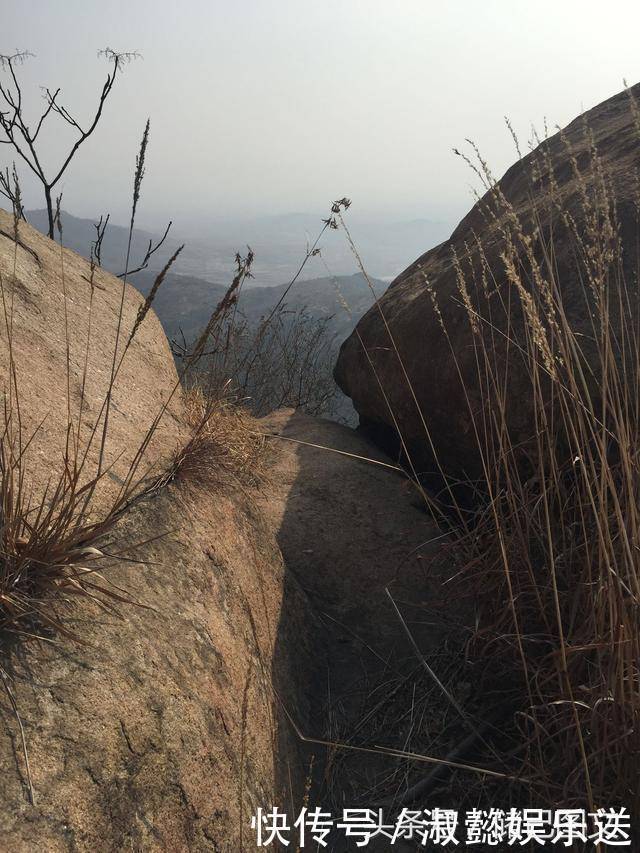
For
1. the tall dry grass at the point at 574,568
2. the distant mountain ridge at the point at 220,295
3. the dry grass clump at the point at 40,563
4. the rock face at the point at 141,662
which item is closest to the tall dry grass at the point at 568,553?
the tall dry grass at the point at 574,568

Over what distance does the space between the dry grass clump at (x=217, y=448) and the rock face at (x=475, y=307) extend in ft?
1.93

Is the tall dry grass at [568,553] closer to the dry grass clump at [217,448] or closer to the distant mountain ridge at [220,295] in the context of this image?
the dry grass clump at [217,448]

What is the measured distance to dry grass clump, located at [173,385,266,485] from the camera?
2.10 m

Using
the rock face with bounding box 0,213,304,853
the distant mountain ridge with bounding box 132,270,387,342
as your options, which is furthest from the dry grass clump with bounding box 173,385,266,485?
the distant mountain ridge with bounding box 132,270,387,342

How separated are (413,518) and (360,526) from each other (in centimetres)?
24

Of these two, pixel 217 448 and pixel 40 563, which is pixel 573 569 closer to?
pixel 217 448

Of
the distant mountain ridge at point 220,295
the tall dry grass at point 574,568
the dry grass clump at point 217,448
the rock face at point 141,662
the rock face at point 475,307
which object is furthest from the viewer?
the distant mountain ridge at point 220,295

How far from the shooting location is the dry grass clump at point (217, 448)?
6.88 ft

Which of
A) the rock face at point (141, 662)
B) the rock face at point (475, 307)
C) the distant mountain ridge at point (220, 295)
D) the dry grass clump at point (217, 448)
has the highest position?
the distant mountain ridge at point (220, 295)

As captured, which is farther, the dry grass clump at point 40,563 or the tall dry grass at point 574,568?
the tall dry grass at point 574,568

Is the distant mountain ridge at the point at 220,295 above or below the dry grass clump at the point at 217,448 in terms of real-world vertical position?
above

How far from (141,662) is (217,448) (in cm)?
92

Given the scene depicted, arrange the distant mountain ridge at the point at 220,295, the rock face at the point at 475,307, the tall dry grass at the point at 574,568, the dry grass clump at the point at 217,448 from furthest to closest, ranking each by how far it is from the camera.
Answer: the distant mountain ridge at the point at 220,295
the rock face at the point at 475,307
the dry grass clump at the point at 217,448
the tall dry grass at the point at 574,568

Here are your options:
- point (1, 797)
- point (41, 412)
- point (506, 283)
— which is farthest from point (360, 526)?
point (1, 797)
